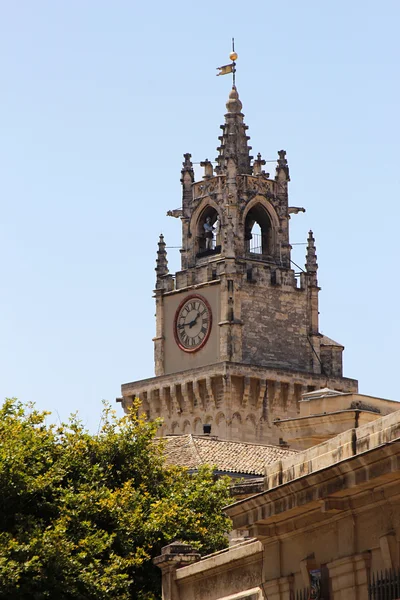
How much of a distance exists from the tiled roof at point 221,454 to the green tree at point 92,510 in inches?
556

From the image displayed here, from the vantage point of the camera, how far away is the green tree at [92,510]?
50.7 m

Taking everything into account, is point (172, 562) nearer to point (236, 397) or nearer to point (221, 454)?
point (221, 454)

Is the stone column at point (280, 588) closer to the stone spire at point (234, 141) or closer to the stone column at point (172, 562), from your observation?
the stone column at point (172, 562)

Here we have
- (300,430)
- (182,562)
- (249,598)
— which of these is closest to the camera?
(249,598)

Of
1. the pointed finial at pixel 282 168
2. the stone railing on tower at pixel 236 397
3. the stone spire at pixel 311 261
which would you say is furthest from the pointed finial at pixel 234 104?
the stone railing on tower at pixel 236 397

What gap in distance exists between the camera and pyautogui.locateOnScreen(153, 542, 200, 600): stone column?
157 ft

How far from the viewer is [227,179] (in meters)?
107

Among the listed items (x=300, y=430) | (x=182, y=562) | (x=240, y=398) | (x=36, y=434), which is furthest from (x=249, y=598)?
(x=240, y=398)

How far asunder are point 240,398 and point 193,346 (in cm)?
469

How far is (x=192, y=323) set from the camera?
10588cm

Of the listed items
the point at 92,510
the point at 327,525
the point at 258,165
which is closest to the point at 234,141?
the point at 258,165

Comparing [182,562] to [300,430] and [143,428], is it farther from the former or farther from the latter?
[300,430]

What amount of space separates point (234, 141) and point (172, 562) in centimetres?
6292

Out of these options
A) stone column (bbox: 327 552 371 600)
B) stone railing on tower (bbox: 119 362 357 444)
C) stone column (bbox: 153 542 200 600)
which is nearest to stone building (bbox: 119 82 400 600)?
stone railing on tower (bbox: 119 362 357 444)
